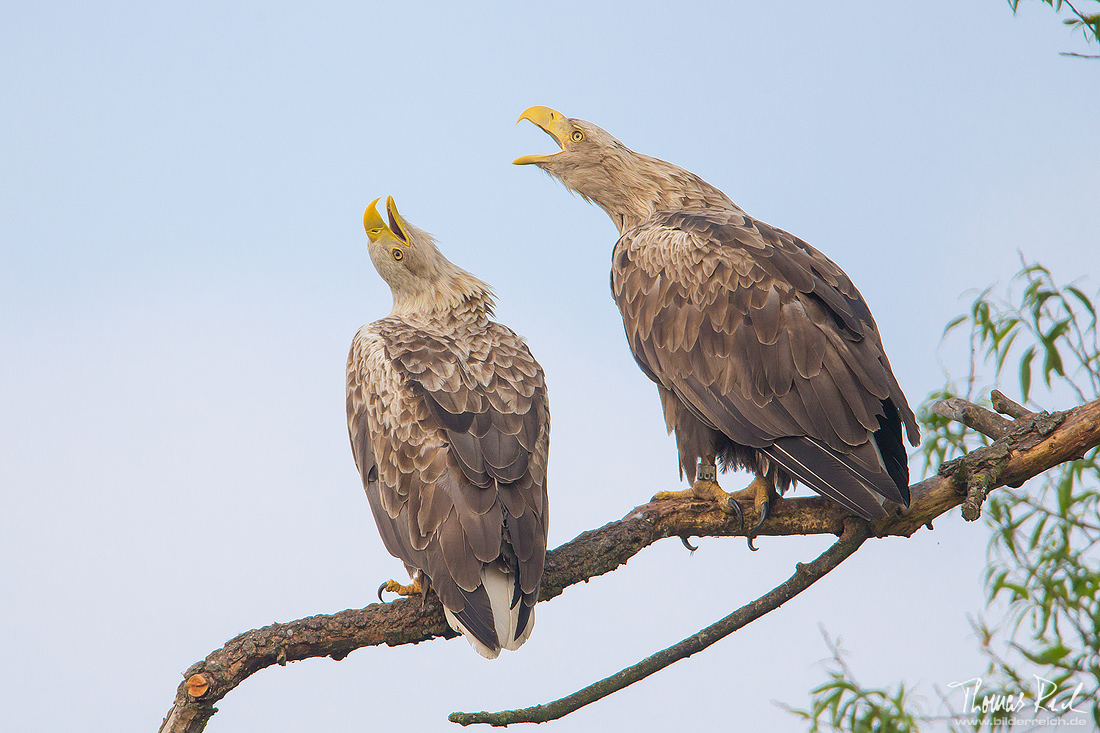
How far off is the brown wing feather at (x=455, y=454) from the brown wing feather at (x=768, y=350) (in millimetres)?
685

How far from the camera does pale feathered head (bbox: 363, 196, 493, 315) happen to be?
5.95m

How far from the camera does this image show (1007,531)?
611 centimetres

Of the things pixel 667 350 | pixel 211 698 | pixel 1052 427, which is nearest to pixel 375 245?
pixel 667 350

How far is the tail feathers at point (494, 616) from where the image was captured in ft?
13.7

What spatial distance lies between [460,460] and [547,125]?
275 centimetres

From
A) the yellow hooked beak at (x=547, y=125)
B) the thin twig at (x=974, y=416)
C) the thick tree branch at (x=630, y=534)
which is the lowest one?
the thick tree branch at (x=630, y=534)

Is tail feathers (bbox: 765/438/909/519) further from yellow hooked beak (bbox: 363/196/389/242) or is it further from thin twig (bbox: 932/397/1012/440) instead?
yellow hooked beak (bbox: 363/196/389/242)

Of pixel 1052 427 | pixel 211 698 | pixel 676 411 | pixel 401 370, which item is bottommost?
pixel 211 698

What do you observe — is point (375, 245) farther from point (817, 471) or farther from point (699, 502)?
point (817, 471)

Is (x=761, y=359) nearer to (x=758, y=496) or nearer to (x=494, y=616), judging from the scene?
(x=758, y=496)

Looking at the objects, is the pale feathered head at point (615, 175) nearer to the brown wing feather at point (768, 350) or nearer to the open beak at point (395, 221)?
the brown wing feather at point (768, 350)

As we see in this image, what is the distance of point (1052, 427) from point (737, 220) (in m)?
1.80

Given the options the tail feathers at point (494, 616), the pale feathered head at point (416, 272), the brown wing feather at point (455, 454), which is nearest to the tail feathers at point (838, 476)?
the brown wing feather at point (455, 454)

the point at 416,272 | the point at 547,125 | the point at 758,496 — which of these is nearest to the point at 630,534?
the point at 758,496
